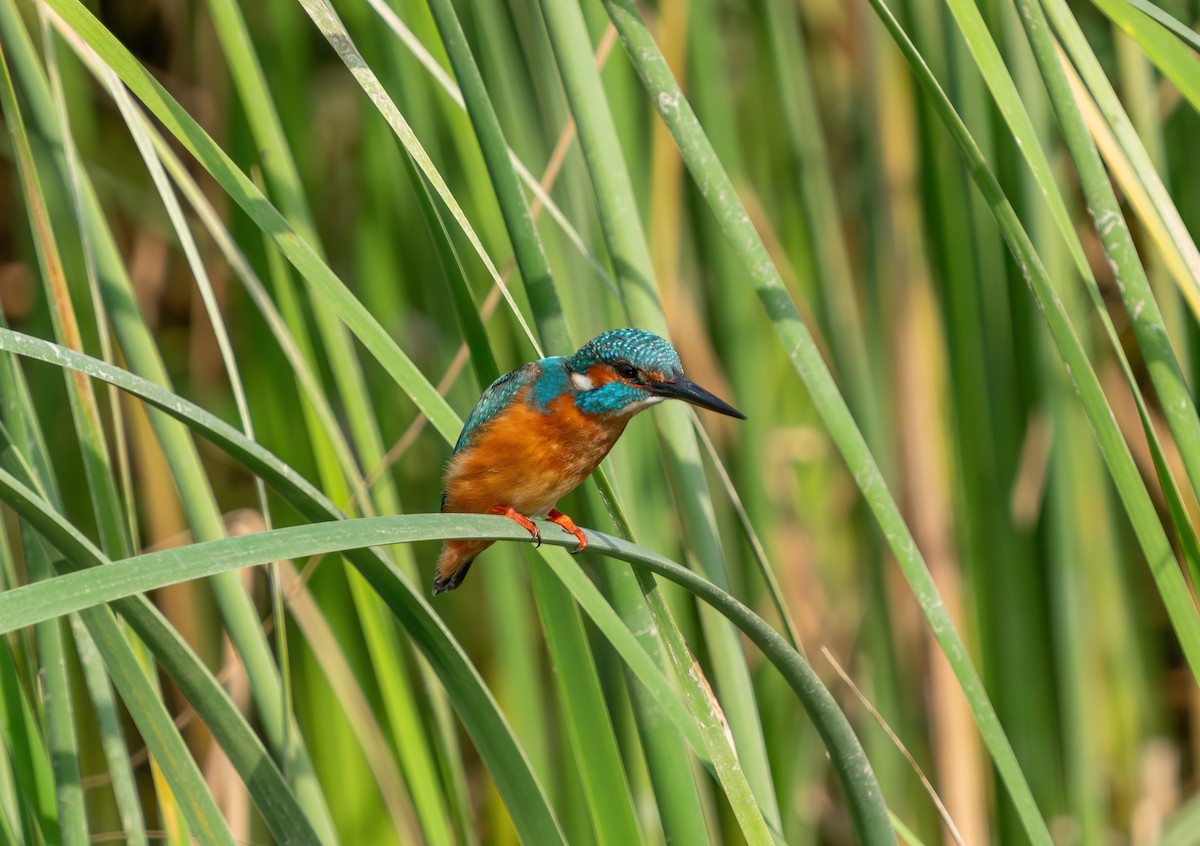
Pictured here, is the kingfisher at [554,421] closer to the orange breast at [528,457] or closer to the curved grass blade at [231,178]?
the orange breast at [528,457]

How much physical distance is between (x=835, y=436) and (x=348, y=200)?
2.02m

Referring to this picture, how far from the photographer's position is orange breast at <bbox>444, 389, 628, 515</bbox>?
1.64 metres

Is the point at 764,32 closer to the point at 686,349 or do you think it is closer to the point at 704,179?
the point at 686,349

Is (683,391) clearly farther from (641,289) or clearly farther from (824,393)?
(824,393)

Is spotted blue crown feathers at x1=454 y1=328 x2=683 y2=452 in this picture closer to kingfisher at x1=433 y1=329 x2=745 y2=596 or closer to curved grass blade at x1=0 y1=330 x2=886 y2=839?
kingfisher at x1=433 y1=329 x2=745 y2=596

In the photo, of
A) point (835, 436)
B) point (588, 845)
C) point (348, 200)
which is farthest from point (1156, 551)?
point (348, 200)

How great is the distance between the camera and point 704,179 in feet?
3.96

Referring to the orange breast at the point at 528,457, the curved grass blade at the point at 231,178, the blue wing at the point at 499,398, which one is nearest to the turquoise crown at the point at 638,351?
the orange breast at the point at 528,457

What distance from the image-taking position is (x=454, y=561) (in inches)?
74.9

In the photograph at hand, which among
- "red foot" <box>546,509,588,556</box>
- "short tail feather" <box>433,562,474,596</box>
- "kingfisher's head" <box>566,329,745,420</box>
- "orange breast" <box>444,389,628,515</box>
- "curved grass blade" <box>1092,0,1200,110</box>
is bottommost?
"short tail feather" <box>433,562,474,596</box>

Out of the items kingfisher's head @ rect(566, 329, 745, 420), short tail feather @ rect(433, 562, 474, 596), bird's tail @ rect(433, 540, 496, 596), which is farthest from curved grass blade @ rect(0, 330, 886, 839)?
short tail feather @ rect(433, 562, 474, 596)

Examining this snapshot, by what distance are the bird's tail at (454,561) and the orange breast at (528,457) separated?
2.3 inches

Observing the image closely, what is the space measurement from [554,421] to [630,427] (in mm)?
125

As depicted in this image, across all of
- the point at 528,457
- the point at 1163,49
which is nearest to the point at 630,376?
the point at 528,457
